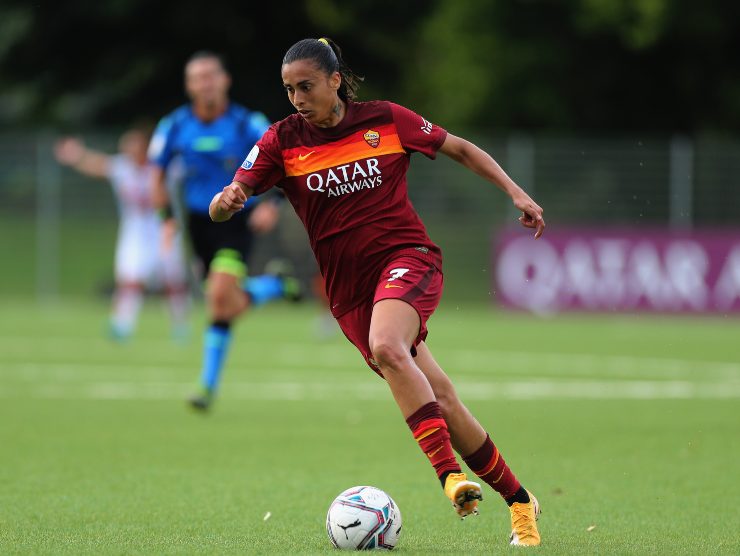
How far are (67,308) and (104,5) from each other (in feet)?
28.7

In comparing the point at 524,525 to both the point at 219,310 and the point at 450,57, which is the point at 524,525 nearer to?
the point at 219,310

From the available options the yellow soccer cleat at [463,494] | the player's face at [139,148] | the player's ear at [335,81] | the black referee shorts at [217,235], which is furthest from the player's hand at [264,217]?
the player's face at [139,148]

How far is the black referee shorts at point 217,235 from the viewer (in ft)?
38.4

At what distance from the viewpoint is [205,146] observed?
1181 centimetres

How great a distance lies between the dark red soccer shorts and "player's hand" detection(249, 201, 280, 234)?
16.5 feet

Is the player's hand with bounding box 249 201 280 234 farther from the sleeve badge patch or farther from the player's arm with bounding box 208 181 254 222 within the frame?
the player's arm with bounding box 208 181 254 222

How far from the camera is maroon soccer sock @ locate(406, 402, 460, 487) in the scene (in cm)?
569

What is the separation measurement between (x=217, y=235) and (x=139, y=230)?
855 centimetres

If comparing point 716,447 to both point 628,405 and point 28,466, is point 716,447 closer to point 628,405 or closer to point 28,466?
point 628,405

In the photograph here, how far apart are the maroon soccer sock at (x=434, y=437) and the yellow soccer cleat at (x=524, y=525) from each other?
46cm

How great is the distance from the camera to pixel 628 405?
11703mm

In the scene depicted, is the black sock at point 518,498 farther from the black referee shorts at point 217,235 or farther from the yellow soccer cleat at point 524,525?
the black referee shorts at point 217,235

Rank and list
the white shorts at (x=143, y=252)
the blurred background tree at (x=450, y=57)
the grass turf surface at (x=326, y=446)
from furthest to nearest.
Answer: the blurred background tree at (x=450, y=57), the white shorts at (x=143, y=252), the grass turf surface at (x=326, y=446)

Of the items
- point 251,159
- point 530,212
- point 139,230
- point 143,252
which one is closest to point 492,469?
point 530,212
